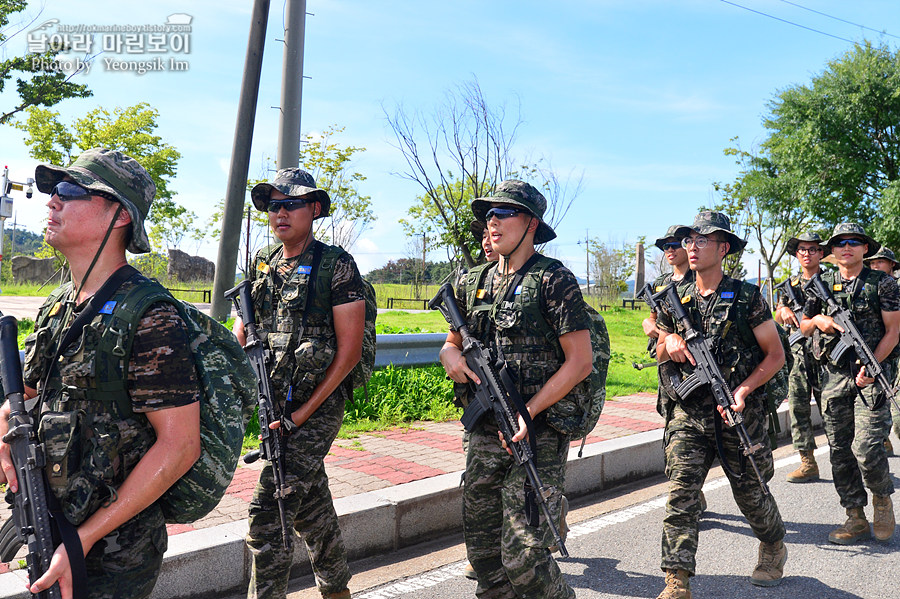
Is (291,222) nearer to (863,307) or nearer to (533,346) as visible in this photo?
(533,346)

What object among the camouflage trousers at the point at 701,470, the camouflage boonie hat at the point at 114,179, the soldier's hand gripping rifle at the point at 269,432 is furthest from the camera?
the camouflage trousers at the point at 701,470

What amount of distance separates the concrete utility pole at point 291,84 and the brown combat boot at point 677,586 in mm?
5700

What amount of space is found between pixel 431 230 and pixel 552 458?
23.3 m

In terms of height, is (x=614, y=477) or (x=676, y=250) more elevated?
(x=676, y=250)

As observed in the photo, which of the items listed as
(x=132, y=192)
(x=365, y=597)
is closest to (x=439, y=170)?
(x=365, y=597)

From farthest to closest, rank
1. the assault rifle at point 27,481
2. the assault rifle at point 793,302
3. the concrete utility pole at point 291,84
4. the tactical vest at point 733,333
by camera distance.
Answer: the concrete utility pole at point 291,84
the assault rifle at point 793,302
the tactical vest at point 733,333
the assault rifle at point 27,481

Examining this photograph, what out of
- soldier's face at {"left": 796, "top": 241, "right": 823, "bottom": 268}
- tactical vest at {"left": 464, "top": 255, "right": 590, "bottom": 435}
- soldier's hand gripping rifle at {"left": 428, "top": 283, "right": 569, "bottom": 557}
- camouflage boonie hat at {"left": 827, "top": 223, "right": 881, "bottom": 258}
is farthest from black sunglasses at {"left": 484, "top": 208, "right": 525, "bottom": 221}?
soldier's face at {"left": 796, "top": 241, "right": 823, "bottom": 268}

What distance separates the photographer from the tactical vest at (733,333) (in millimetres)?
4359

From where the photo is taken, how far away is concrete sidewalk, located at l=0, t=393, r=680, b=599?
382 centimetres

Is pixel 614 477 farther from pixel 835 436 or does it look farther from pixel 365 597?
pixel 365 597

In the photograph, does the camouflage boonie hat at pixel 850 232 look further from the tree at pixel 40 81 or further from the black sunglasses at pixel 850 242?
the tree at pixel 40 81

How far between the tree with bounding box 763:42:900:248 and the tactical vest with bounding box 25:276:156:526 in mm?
29622

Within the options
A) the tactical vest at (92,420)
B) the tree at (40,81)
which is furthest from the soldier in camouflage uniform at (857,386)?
the tree at (40,81)

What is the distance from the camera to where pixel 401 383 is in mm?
8266
